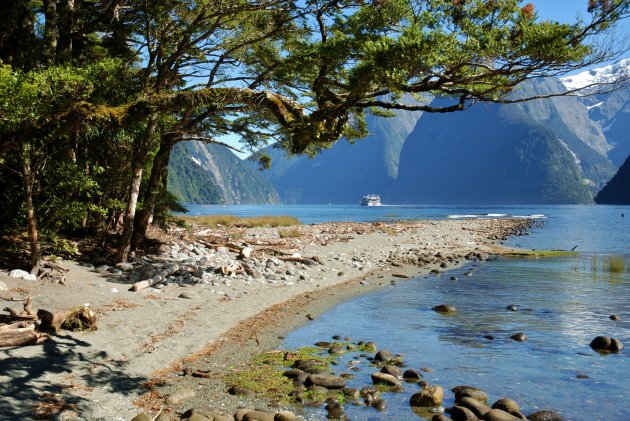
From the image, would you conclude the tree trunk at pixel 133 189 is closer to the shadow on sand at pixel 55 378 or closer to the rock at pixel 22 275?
the rock at pixel 22 275

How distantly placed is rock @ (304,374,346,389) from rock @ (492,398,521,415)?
2.27 m

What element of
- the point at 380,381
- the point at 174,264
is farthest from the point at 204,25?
the point at 380,381

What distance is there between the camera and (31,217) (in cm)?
1089

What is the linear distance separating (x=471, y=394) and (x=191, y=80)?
47.0ft

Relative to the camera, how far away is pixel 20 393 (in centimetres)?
600

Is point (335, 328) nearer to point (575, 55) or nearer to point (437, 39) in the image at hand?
point (437, 39)

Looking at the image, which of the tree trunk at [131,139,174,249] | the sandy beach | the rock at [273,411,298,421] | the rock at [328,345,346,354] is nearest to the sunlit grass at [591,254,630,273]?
the sandy beach

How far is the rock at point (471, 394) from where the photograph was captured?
7.06 metres

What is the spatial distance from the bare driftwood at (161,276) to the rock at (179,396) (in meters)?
6.08

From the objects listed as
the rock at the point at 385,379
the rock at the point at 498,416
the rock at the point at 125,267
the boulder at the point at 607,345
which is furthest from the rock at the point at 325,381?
the rock at the point at 125,267

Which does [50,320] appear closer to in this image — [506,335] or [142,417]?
[142,417]

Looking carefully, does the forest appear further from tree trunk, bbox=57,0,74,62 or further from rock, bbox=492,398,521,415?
rock, bbox=492,398,521,415

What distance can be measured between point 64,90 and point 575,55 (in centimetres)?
1009

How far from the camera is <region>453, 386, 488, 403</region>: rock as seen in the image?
706cm
